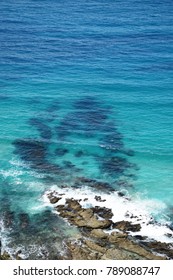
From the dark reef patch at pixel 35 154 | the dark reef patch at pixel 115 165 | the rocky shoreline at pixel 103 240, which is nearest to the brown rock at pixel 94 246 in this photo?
the rocky shoreline at pixel 103 240

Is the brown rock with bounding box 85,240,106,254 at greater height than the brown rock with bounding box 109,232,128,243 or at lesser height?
lesser

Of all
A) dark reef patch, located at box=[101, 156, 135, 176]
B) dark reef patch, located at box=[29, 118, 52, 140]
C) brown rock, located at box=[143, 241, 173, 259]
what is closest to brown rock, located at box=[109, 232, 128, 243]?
brown rock, located at box=[143, 241, 173, 259]

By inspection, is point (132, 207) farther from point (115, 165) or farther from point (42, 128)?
point (42, 128)

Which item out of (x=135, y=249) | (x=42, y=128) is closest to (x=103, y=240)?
(x=135, y=249)

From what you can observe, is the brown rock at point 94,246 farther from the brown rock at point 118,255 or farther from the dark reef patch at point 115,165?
the dark reef patch at point 115,165

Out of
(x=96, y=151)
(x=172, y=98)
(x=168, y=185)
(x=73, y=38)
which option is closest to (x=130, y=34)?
(x=73, y=38)

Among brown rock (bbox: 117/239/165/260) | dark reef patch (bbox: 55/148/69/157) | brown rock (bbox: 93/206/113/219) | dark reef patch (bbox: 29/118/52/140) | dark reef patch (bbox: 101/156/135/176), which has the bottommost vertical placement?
brown rock (bbox: 117/239/165/260)

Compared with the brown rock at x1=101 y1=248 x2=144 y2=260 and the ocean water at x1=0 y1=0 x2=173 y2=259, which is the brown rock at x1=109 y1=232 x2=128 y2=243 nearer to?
the brown rock at x1=101 y1=248 x2=144 y2=260
